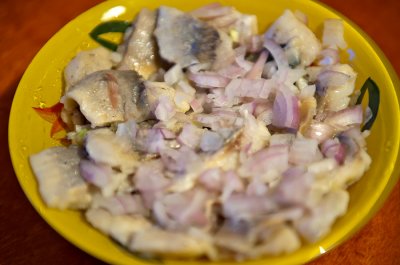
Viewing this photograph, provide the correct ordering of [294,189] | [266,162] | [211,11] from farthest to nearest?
1. [211,11]
2. [266,162]
3. [294,189]

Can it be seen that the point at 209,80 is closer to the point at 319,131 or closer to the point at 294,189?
the point at 319,131

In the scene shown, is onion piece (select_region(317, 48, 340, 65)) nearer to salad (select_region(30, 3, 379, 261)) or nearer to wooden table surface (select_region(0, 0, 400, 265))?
salad (select_region(30, 3, 379, 261))

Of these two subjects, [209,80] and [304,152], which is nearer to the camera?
[304,152]

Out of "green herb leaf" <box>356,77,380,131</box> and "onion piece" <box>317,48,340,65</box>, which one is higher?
"onion piece" <box>317,48,340,65</box>

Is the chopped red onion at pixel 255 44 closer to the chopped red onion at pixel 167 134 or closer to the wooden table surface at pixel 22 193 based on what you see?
the chopped red onion at pixel 167 134

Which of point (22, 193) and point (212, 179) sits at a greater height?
point (212, 179)

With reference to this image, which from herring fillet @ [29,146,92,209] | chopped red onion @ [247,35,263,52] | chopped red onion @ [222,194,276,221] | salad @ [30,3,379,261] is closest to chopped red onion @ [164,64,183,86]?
salad @ [30,3,379,261]

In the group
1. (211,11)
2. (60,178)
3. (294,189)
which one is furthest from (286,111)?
(60,178)
